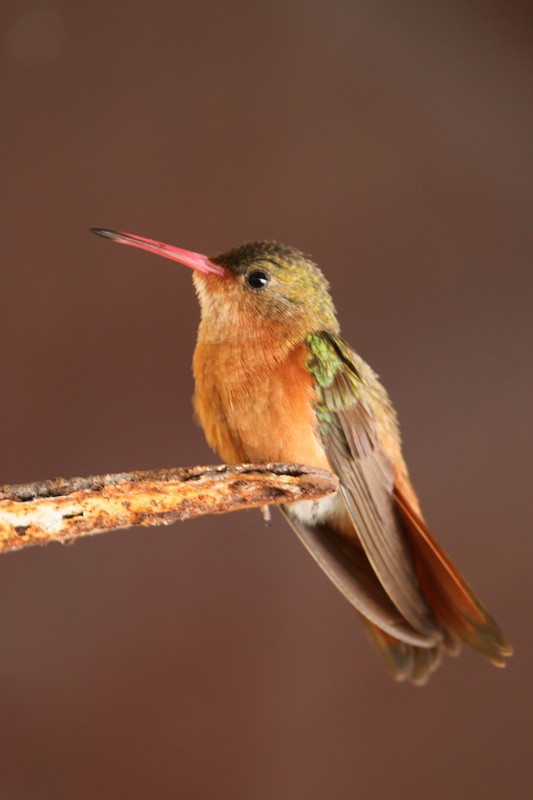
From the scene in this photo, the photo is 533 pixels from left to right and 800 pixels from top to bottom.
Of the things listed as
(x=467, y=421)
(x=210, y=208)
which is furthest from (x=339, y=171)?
(x=467, y=421)

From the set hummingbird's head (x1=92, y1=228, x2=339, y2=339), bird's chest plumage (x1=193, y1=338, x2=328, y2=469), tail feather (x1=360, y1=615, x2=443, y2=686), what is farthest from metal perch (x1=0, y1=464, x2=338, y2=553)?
tail feather (x1=360, y1=615, x2=443, y2=686)

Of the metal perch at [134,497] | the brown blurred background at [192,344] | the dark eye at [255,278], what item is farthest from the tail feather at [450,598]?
the brown blurred background at [192,344]

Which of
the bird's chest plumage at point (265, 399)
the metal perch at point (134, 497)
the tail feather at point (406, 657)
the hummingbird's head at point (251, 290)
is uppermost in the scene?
the hummingbird's head at point (251, 290)

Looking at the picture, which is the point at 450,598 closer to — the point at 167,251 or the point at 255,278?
the point at 255,278

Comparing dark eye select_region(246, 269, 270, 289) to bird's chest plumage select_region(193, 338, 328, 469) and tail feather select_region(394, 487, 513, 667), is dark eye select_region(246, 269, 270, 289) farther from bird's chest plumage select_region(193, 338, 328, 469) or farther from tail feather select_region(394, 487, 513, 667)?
tail feather select_region(394, 487, 513, 667)

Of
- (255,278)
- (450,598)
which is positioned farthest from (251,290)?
(450,598)

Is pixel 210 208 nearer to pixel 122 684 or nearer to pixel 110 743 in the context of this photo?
pixel 122 684

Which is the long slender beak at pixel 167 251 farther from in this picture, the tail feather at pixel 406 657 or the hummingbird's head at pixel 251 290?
the tail feather at pixel 406 657
